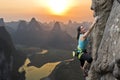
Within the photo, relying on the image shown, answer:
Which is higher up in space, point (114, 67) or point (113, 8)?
point (113, 8)

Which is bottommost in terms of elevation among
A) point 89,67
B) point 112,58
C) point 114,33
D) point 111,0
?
point 89,67

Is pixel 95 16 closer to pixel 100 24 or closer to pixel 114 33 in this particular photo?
pixel 100 24

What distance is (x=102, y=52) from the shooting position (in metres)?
22.0

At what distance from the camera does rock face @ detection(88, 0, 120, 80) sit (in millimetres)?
20305

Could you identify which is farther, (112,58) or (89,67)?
(89,67)

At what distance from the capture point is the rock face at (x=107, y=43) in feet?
66.6

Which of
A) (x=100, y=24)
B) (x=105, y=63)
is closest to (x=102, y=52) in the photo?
(x=105, y=63)

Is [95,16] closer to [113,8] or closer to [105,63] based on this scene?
[113,8]

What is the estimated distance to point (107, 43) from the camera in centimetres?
2142

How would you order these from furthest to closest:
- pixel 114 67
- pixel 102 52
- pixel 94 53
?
pixel 94 53
pixel 102 52
pixel 114 67

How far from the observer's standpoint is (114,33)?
68.2ft

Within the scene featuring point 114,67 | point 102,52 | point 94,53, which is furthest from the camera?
point 94,53

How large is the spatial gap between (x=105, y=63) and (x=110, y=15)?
3.04 meters

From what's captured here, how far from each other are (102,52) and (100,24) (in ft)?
7.42
